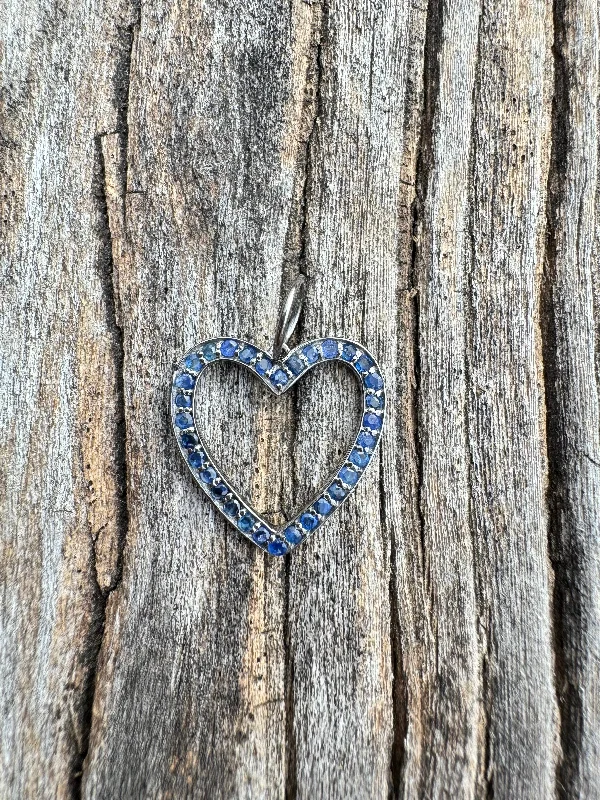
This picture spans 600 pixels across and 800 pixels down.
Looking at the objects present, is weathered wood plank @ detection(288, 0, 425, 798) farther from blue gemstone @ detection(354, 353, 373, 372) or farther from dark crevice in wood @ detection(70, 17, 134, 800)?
dark crevice in wood @ detection(70, 17, 134, 800)

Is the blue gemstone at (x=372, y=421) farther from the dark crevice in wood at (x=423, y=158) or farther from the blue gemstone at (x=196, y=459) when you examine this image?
the blue gemstone at (x=196, y=459)

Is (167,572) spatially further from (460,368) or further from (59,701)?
(460,368)

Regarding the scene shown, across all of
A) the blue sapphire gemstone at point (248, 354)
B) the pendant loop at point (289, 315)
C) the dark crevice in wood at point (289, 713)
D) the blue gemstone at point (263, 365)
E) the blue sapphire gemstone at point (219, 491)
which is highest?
the pendant loop at point (289, 315)

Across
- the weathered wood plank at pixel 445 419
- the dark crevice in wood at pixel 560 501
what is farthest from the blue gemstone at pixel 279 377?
the dark crevice in wood at pixel 560 501

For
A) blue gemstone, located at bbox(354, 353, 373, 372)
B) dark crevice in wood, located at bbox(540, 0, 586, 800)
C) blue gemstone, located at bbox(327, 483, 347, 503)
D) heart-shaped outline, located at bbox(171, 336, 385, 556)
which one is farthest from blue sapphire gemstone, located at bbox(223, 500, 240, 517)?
dark crevice in wood, located at bbox(540, 0, 586, 800)

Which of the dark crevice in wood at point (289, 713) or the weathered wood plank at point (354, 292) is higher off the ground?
the weathered wood plank at point (354, 292)

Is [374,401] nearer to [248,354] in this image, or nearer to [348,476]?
[348,476]
